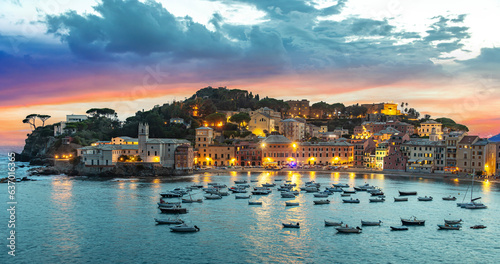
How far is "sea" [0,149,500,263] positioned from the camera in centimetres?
2442

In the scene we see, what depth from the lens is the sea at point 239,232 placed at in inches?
961

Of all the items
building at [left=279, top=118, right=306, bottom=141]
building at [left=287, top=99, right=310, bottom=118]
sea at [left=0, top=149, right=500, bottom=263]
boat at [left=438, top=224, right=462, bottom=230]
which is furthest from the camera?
building at [left=287, top=99, right=310, bottom=118]

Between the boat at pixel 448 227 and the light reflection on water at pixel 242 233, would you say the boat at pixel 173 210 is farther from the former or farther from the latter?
the boat at pixel 448 227

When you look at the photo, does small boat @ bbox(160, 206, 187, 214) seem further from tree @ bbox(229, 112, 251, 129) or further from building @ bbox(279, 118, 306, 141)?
tree @ bbox(229, 112, 251, 129)

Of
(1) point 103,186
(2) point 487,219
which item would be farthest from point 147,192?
(2) point 487,219

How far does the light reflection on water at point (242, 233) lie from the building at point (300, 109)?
79.1 m

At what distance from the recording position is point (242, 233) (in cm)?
2892

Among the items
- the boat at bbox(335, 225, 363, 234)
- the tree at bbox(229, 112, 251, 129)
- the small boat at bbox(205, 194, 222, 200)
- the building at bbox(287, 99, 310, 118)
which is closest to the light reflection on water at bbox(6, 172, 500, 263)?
the boat at bbox(335, 225, 363, 234)

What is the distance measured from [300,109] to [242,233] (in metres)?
97.5

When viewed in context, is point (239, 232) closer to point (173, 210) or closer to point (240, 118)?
point (173, 210)

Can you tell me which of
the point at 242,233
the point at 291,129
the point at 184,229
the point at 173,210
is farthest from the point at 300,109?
the point at 184,229

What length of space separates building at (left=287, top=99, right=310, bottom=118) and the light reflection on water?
7913 cm

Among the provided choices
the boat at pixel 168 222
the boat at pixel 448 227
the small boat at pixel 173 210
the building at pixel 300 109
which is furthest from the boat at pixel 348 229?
the building at pixel 300 109

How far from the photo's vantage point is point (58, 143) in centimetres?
8112
